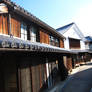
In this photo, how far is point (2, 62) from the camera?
13.6ft

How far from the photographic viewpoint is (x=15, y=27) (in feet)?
22.0

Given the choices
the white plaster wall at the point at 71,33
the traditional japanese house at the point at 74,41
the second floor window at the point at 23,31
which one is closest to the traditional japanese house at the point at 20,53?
the second floor window at the point at 23,31

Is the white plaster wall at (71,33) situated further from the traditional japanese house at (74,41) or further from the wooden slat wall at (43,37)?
the wooden slat wall at (43,37)

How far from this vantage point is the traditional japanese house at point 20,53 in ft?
12.3

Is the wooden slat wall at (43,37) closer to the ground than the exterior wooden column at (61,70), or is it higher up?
higher up

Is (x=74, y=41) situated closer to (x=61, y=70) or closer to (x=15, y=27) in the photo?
(x=61, y=70)

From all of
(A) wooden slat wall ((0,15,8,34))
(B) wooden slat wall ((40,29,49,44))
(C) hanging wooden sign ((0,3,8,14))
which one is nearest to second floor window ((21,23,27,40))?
(A) wooden slat wall ((0,15,8,34))

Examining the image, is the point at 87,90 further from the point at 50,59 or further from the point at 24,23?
the point at 24,23

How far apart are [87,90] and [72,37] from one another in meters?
14.4

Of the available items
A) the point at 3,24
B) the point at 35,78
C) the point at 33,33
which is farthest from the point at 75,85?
the point at 3,24

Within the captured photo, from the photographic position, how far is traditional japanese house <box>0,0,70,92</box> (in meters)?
3.75

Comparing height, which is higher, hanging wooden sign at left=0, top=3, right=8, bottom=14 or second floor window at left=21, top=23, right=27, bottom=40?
hanging wooden sign at left=0, top=3, right=8, bottom=14

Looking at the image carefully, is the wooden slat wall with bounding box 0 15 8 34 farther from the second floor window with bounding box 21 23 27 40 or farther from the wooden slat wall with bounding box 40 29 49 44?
the wooden slat wall with bounding box 40 29 49 44

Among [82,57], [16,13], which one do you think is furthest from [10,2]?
[82,57]
